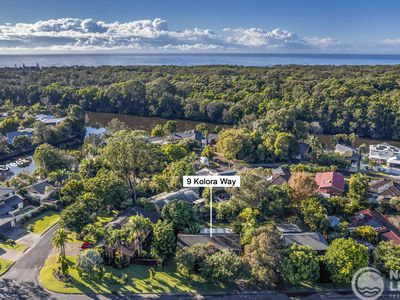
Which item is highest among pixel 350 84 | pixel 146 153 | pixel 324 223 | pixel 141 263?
pixel 350 84

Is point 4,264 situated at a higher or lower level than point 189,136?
lower

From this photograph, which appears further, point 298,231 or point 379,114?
point 379,114

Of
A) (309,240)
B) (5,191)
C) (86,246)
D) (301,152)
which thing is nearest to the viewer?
(309,240)

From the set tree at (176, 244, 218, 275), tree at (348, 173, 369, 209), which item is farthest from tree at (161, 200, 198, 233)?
tree at (348, 173, 369, 209)

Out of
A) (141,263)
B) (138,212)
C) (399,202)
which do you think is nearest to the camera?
(141,263)

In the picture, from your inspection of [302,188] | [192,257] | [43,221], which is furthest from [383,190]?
[43,221]

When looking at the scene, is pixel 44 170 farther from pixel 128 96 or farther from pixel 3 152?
pixel 128 96

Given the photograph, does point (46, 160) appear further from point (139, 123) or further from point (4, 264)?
point (139, 123)

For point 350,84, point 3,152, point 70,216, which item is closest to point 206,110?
point 350,84
